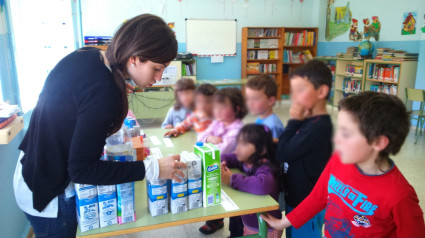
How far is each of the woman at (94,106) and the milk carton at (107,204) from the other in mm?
108

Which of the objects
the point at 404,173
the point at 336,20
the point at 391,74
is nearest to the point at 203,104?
the point at 404,173

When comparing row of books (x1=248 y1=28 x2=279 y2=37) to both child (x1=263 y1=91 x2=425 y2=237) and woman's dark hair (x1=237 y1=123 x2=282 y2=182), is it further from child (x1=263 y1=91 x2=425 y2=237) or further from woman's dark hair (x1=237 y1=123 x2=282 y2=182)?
child (x1=263 y1=91 x2=425 y2=237)

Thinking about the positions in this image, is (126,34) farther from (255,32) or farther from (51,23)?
(255,32)

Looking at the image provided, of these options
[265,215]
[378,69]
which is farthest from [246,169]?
[378,69]

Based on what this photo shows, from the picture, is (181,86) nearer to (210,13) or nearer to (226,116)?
(226,116)

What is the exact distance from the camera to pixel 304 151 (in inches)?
26.9

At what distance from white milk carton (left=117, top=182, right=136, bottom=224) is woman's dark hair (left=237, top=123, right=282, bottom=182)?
37cm

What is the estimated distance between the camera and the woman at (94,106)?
73 cm

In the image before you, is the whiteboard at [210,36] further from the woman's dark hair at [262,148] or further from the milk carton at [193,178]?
the milk carton at [193,178]

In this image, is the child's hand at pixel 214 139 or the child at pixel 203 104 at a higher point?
the child at pixel 203 104

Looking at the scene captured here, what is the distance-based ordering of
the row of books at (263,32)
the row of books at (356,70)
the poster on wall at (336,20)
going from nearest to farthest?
the row of books at (356,70) < the poster on wall at (336,20) < the row of books at (263,32)

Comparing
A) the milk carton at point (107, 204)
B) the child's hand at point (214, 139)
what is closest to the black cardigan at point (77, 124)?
the milk carton at point (107, 204)

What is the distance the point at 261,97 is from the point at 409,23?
558 cm

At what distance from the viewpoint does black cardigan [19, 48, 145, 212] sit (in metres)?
0.73
